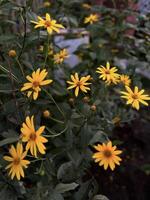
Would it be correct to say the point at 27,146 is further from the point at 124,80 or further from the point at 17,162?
the point at 124,80

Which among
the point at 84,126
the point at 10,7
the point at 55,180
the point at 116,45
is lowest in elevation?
the point at 116,45

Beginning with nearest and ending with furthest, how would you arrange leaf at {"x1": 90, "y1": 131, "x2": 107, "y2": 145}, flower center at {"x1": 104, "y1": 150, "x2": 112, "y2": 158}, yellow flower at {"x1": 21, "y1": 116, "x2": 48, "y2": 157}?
yellow flower at {"x1": 21, "y1": 116, "x2": 48, "y2": 157} < flower center at {"x1": 104, "y1": 150, "x2": 112, "y2": 158} < leaf at {"x1": 90, "y1": 131, "x2": 107, "y2": 145}

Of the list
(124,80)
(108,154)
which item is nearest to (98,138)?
(108,154)

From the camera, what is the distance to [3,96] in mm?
1268

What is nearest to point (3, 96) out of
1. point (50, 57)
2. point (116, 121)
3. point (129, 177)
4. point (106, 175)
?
point (50, 57)

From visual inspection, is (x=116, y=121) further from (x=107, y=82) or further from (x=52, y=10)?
(x=52, y=10)

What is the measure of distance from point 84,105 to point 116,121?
0.80 ft

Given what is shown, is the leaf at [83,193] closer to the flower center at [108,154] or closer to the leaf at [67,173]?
the leaf at [67,173]

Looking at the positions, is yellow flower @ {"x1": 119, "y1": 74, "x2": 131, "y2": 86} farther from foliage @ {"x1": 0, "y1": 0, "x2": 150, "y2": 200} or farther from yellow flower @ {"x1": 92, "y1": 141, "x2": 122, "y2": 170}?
yellow flower @ {"x1": 92, "y1": 141, "x2": 122, "y2": 170}

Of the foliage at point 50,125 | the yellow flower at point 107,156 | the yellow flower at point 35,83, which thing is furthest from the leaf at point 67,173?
the yellow flower at point 35,83

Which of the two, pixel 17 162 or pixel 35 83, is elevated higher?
pixel 35 83

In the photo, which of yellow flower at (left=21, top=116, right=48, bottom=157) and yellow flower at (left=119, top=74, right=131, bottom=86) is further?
yellow flower at (left=119, top=74, right=131, bottom=86)

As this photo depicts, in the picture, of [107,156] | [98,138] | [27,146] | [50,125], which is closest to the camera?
[27,146]

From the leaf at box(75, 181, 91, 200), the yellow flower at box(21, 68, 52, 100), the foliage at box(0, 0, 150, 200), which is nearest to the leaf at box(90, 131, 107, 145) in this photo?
the foliage at box(0, 0, 150, 200)
